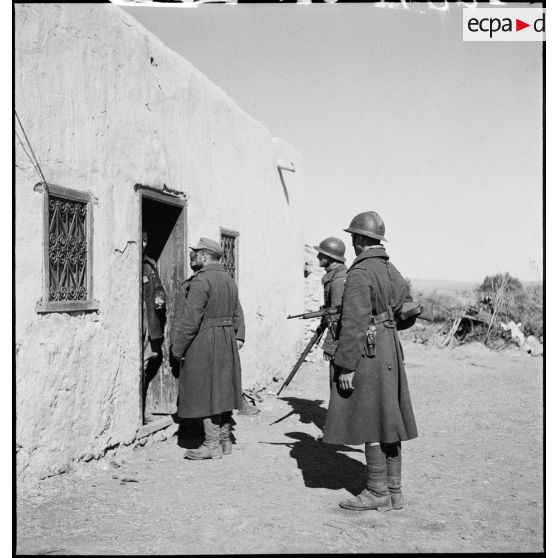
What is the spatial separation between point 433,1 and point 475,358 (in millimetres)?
11679

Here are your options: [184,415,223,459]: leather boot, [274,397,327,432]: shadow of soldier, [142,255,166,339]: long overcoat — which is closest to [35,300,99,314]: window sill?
[142,255,166,339]: long overcoat

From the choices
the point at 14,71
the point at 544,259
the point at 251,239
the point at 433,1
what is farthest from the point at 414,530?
the point at 251,239

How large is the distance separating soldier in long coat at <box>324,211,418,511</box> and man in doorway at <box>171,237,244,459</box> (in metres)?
1.47

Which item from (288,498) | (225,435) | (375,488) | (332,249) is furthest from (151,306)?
(375,488)

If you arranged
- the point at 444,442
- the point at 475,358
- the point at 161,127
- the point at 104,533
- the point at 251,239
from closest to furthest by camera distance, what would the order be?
the point at 104,533 → the point at 161,127 → the point at 444,442 → the point at 251,239 → the point at 475,358

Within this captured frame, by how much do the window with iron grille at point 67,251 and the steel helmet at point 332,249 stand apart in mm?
2617

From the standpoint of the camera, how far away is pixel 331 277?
6395 mm

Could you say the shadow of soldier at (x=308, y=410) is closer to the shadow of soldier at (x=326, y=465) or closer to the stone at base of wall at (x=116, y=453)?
the shadow of soldier at (x=326, y=465)

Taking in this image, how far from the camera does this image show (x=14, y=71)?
3965 millimetres

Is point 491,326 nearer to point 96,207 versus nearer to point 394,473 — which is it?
point 394,473

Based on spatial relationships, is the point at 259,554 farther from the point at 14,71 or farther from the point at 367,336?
the point at 14,71

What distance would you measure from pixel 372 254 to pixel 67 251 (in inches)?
87.0

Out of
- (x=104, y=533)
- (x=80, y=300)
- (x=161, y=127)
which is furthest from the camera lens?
(x=161, y=127)

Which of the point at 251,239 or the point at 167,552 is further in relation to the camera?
the point at 251,239
